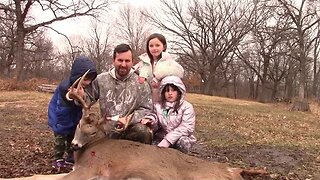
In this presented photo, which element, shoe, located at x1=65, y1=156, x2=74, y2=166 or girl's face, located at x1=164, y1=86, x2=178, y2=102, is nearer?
girl's face, located at x1=164, y1=86, x2=178, y2=102

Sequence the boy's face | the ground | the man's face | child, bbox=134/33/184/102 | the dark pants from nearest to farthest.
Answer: the man's face, the boy's face, child, bbox=134/33/184/102, the dark pants, the ground

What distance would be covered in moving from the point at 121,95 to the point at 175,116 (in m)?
0.79

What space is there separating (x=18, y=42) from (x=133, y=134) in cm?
2900

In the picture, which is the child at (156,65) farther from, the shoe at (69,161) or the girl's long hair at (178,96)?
the shoe at (69,161)

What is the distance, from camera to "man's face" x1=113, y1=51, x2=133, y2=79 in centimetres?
602

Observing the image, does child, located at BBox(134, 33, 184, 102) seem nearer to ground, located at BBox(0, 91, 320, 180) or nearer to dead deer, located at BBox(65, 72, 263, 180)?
dead deer, located at BBox(65, 72, 263, 180)

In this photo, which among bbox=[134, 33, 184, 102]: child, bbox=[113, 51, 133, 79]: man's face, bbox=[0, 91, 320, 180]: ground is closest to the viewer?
bbox=[113, 51, 133, 79]: man's face

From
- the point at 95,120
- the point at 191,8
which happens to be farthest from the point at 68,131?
the point at 191,8

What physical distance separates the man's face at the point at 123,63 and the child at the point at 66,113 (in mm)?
337

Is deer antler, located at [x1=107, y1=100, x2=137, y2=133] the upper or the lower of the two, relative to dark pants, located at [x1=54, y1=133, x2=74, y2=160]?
upper

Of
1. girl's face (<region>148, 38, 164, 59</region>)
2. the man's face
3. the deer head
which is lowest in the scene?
the deer head

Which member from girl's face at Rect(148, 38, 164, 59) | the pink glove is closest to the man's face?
girl's face at Rect(148, 38, 164, 59)

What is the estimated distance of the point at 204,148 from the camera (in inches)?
390

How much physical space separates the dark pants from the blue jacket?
9 centimetres
